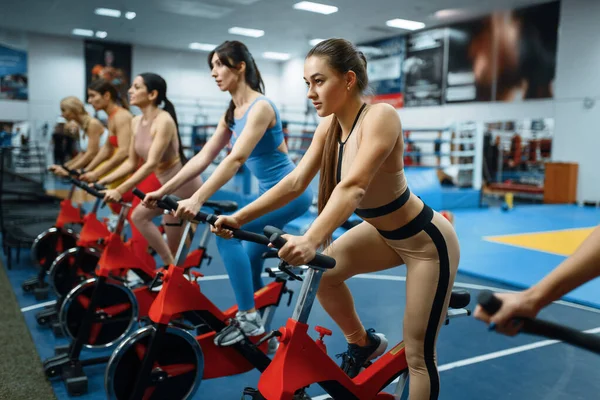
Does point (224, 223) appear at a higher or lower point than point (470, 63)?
lower

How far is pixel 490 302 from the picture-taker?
3.06 ft

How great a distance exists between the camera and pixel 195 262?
3.57 meters

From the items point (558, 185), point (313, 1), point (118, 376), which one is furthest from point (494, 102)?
point (118, 376)

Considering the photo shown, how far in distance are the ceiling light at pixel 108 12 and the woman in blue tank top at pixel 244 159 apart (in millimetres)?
11530

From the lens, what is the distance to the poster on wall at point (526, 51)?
38.4 ft

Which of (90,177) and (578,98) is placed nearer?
(90,177)

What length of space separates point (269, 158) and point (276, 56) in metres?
17.3

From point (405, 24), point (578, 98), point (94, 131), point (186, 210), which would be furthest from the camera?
point (405, 24)

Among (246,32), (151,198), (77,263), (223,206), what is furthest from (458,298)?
(246,32)

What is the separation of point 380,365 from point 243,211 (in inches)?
30.9

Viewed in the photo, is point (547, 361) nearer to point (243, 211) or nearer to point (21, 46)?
point (243, 211)

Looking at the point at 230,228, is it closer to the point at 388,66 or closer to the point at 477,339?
the point at 477,339

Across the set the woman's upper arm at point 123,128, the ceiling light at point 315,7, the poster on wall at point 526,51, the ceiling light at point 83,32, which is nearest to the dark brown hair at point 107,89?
the woman's upper arm at point 123,128

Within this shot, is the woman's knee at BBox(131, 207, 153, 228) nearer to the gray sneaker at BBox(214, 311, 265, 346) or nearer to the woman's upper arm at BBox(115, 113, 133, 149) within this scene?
the woman's upper arm at BBox(115, 113, 133, 149)
